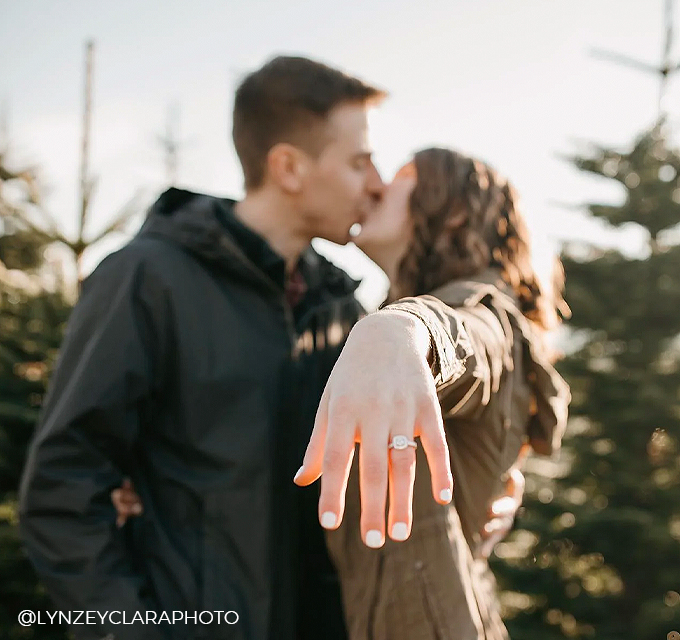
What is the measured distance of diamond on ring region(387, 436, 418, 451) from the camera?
0.94 metres

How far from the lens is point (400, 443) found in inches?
37.4

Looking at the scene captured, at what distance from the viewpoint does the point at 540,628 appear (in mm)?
5441

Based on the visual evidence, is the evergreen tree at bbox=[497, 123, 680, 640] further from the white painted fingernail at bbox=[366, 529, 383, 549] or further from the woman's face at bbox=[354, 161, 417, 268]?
the white painted fingernail at bbox=[366, 529, 383, 549]

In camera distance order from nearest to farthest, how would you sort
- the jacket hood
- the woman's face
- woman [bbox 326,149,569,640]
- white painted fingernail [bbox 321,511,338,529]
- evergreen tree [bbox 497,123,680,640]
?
1. white painted fingernail [bbox 321,511,338,529]
2. woman [bbox 326,149,569,640]
3. the jacket hood
4. the woman's face
5. evergreen tree [bbox 497,123,680,640]

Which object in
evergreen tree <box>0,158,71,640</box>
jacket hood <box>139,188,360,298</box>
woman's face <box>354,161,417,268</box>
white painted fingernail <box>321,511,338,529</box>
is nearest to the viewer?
white painted fingernail <box>321,511,338,529</box>

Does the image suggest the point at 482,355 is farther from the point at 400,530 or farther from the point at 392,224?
the point at 392,224

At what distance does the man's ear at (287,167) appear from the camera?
2.84m

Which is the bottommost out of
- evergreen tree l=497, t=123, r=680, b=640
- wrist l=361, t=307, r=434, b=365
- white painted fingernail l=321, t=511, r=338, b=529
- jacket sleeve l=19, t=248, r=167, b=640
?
evergreen tree l=497, t=123, r=680, b=640

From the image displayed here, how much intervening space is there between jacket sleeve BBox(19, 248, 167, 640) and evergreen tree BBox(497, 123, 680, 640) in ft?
13.2

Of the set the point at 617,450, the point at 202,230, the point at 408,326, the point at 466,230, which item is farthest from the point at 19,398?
the point at 617,450

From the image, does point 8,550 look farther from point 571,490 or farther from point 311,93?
point 571,490

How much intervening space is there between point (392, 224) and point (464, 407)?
1242 millimetres

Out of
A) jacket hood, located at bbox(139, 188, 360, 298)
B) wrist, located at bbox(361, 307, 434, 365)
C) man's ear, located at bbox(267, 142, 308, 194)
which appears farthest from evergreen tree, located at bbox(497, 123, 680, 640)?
wrist, located at bbox(361, 307, 434, 365)

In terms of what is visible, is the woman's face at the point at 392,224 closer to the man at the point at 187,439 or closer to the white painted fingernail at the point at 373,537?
the man at the point at 187,439
